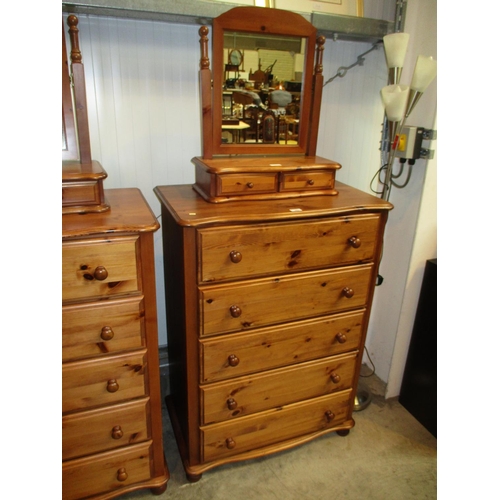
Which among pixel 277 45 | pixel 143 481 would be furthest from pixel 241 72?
pixel 143 481

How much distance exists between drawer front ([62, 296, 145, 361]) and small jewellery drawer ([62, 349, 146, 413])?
36 millimetres

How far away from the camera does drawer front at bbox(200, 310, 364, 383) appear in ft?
4.79

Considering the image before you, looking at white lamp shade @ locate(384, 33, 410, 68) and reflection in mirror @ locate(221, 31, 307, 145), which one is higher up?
white lamp shade @ locate(384, 33, 410, 68)

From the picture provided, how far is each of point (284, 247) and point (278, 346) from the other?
424 mm

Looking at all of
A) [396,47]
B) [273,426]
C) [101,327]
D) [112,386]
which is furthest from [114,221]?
[396,47]

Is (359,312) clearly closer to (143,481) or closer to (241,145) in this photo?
(241,145)

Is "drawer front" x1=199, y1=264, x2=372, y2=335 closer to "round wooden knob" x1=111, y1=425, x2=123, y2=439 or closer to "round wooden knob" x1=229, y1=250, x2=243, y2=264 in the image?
"round wooden knob" x1=229, y1=250, x2=243, y2=264

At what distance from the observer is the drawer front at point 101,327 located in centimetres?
122

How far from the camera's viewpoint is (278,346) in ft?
5.10

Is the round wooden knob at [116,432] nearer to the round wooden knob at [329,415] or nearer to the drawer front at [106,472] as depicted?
the drawer front at [106,472]

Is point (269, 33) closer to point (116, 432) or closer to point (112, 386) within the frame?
point (112, 386)

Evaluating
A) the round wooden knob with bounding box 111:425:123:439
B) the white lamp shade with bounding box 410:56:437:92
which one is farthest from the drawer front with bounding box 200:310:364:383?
the white lamp shade with bounding box 410:56:437:92

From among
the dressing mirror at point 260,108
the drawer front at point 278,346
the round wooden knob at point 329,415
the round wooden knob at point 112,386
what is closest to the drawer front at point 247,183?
the dressing mirror at point 260,108
